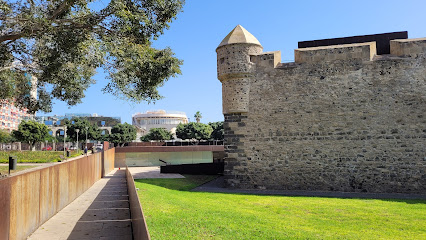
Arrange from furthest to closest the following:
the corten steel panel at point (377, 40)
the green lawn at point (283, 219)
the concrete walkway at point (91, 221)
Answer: the corten steel panel at point (377, 40) < the green lawn at point (283, 219) < the concrete walkway at point (91, 221)

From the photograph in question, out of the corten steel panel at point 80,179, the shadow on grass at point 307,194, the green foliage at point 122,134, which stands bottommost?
the shadow on grass at point 307,194

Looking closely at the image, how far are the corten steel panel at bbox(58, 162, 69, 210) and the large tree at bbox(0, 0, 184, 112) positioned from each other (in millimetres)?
3636

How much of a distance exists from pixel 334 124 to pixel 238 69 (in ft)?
17.1

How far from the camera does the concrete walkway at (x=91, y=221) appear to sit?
6.59 m

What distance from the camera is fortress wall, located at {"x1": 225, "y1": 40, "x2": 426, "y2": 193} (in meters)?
13.6

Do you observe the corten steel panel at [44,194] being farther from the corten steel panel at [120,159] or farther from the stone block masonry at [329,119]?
the corten steel panel at [120,159]

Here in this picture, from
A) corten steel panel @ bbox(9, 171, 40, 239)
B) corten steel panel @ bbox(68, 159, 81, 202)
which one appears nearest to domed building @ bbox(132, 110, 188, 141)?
corten steel panel @ bbox(68, 159, 81, 202)

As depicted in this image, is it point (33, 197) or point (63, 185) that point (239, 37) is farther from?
point (33, 197)

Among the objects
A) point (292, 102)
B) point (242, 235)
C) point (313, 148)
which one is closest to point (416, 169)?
point (313, 148)

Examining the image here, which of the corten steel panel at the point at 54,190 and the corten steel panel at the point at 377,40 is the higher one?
the corten steel panel at the point at 377,40

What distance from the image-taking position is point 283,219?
8172 mm

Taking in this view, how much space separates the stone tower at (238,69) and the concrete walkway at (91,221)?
6935 millimetres

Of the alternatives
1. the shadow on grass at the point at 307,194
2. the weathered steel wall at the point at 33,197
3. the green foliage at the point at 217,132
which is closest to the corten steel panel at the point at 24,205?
the weathered steel wall at the point at 33,197

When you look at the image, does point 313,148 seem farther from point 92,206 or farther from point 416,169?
point 92,206
